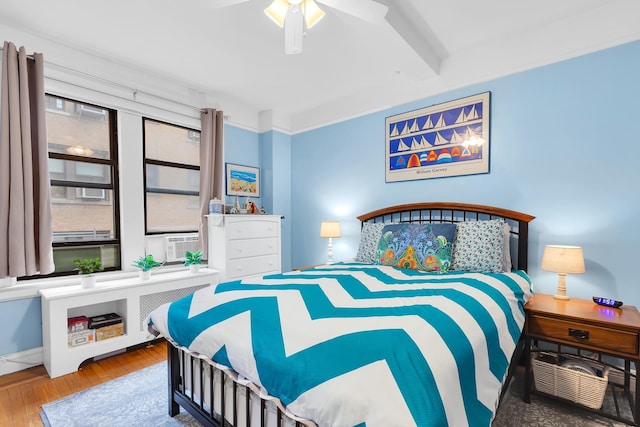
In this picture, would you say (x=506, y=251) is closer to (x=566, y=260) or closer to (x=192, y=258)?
(x=566, y=260)

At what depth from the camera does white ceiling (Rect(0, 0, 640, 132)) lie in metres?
2.04

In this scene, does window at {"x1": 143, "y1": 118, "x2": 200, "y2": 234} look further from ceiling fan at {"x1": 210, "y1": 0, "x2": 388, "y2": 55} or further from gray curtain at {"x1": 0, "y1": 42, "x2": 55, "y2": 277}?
ceiling fan at {"x1": 210, "y1": 0, "x2": 388, "y2": 55}

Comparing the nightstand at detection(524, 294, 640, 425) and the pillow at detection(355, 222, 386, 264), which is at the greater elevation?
the pillow at detection(355, 222, 386, 264)

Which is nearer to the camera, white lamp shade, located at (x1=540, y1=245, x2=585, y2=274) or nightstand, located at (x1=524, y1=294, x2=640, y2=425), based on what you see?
nightstand, located at (x1=524, y1=294, x2=640, y2=425)

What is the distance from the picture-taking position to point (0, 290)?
2.17m

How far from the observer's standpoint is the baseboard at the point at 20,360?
2184 millimetres

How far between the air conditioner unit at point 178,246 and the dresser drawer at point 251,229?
529mm

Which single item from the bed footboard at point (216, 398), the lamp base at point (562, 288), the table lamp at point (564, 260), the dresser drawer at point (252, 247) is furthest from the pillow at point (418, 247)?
the bed footboard at point (216, 398)

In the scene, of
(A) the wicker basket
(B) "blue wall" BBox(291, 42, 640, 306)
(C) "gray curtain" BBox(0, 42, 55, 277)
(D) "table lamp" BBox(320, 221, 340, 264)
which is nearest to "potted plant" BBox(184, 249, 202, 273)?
(C) "gray curtain" BBox(0, 42, 55, 277)

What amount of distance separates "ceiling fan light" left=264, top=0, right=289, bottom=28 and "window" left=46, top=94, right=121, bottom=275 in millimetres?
1872

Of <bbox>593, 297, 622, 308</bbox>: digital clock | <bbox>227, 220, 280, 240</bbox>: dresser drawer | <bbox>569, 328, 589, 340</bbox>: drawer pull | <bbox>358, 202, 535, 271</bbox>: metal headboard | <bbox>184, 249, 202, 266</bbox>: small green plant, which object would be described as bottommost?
<bbox>569, 328, 589, 340</bbox>: drawer pull

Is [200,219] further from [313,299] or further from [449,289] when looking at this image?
[449,289]

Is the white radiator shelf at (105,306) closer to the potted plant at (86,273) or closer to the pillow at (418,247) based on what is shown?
the potted plant at (86,273)

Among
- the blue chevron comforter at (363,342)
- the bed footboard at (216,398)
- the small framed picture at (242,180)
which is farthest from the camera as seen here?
the small framed picture at (242,180)
